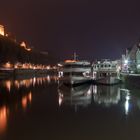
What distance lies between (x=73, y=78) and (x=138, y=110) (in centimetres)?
3001

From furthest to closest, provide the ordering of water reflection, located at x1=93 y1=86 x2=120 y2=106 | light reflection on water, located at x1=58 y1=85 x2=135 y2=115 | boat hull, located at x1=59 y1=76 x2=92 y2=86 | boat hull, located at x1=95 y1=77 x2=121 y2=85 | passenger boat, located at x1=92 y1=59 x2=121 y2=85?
passenger boat, located at x1=92 y1=59 x2=121 y2=85 → boat hull, located at x1=95 y1=77 x2=121 y2=85 → boat hull, located at x1=59 y1=76 x2=92 y2=86 → water reflection, located at x1=93 y1=86 x2=120 y2=106 → light reflection on water, located at x1=58 y1=85 x2=135 y2=115

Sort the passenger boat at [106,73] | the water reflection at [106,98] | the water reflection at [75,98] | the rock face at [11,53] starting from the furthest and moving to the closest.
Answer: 1. the rock face at [11,53]
2. the passenger boat at [106,73]
3. the water reflection at [106,98]
4. the water reflection at [75,98]

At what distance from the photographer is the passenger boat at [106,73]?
65.9 metres

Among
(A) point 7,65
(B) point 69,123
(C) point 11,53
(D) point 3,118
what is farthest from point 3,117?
(C) point 11,53

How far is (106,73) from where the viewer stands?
231 feet

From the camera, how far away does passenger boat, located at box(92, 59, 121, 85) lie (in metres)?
65.9

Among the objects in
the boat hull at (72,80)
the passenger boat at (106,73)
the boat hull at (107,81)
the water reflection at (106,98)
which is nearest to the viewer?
the water reflection at (106,98)

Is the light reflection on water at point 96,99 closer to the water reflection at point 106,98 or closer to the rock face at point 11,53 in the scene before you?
the water reflection at point 106,98

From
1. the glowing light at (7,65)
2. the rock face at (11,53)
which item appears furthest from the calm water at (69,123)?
the glowing light at (7,65)

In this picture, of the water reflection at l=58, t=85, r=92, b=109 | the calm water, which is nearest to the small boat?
the water reflection at l=58, t=85, r=92, b=109

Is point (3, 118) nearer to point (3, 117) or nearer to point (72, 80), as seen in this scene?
point (3, 117)

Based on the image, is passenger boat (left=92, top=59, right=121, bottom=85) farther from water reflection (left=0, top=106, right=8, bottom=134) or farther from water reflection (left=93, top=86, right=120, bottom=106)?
water reflection (left=0, top=106, right=8, bottom=134)

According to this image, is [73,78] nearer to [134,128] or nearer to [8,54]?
[134,128]

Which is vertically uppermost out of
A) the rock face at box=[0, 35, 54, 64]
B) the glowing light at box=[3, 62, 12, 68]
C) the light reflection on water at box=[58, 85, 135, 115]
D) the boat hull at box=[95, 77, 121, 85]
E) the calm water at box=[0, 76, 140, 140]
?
the rock face at box=[0, 35, 54, 64]
